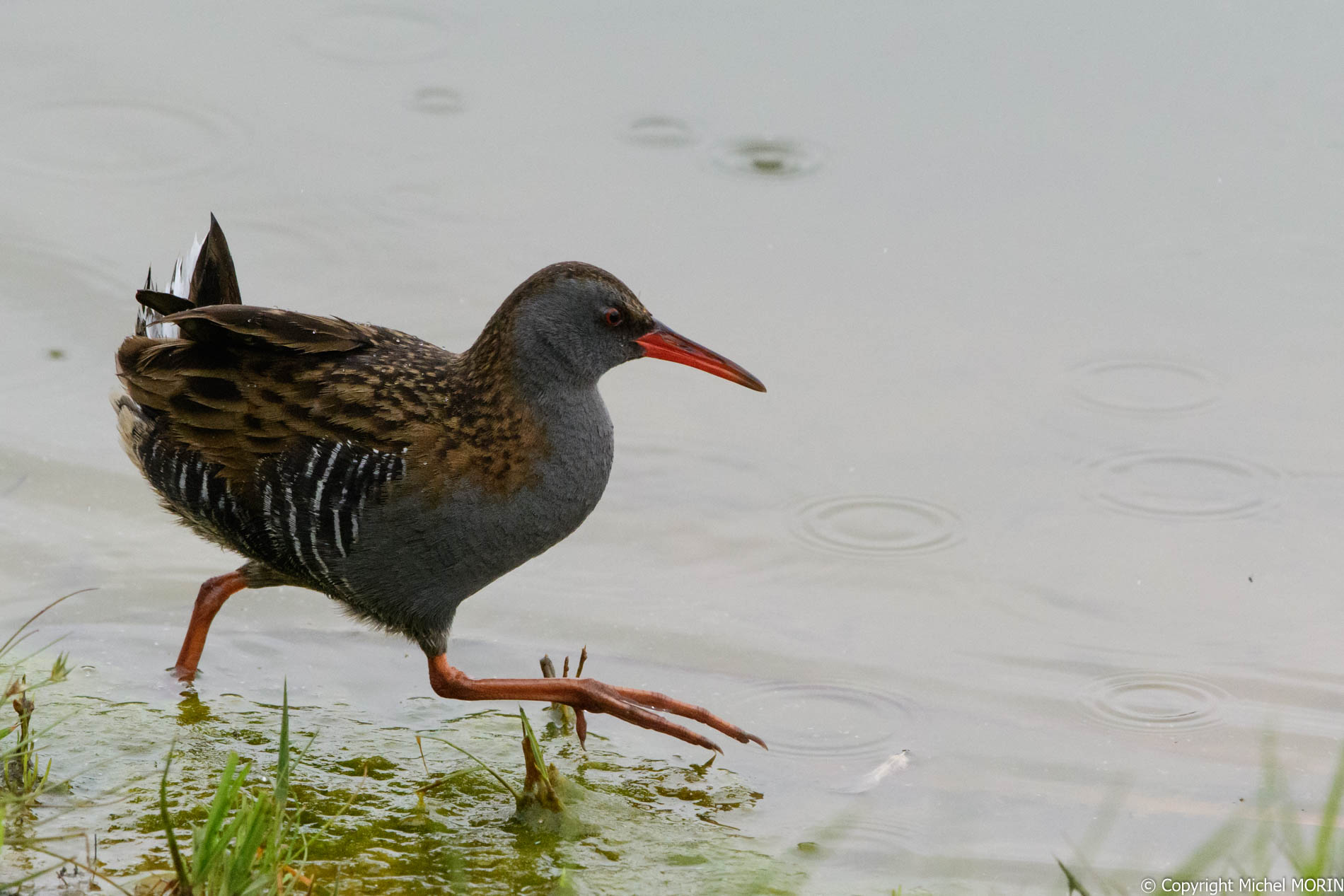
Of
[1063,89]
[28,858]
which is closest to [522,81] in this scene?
[1063,89]

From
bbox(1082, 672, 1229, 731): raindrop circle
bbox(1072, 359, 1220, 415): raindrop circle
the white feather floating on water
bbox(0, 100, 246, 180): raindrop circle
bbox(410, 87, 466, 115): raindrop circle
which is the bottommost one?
the white feather floating on water

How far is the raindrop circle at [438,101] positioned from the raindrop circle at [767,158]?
1075 millimetres

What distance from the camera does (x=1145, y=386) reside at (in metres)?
5.57

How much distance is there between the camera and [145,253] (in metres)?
6.24

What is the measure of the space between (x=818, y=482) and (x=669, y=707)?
1.45 metres

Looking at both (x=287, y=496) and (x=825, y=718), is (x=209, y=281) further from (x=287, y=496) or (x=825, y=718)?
(x=825, y=718)

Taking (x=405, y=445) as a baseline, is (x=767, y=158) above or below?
above

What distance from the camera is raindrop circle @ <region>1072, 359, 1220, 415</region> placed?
5.49 meters

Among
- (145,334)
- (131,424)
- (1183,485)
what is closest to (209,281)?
(145,334)

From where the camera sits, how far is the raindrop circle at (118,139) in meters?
6.65

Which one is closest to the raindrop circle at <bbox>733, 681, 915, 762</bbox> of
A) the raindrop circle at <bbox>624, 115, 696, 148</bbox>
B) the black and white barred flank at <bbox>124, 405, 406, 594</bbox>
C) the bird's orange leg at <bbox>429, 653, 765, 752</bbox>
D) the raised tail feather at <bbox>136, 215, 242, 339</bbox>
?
the bird's orange leg at <bbox>429, 653, 765, 752</bbox>

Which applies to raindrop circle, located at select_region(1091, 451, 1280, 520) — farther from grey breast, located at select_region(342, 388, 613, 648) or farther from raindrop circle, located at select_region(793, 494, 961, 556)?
grey breast, located at select_region(342, 388, 613, 648)

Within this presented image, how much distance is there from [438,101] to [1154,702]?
391 centimetres

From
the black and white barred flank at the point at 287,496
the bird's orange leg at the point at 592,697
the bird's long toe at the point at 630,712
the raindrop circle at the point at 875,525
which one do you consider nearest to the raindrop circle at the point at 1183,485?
the raindrop circle at the point at 875,525
